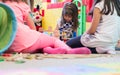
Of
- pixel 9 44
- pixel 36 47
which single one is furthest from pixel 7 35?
pixel 36 47

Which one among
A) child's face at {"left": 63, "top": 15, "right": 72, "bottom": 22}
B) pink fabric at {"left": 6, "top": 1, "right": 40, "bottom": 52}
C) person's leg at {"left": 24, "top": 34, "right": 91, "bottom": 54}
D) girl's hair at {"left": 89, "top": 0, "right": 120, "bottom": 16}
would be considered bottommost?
person's leg at {"left": 24, "top": 34, "right": 91, "bottom": 54}

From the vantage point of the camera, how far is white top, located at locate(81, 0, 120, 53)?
4.06ft

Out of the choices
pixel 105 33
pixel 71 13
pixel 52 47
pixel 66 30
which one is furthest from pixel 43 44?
pixel 71 13

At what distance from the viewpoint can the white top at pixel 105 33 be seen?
1.24m

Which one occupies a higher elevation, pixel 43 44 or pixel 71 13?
pixel 71 13

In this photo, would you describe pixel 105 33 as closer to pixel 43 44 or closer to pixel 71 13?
pixel 43 44

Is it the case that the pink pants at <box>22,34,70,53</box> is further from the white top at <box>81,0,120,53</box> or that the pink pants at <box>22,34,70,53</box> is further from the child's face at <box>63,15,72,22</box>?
the child's face at <box>63,15,72,22</box>

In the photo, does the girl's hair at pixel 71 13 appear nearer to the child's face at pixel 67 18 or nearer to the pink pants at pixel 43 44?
the child's face at pixel 67 18

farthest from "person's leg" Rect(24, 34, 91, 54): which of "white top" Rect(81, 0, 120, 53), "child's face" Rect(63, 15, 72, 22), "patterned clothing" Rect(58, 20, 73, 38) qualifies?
"child's face" Rect(63, 15, 72, 22)

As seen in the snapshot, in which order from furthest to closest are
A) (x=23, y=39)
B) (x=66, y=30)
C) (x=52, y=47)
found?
(x=66, y=30)
(x=52, y=47)
(x=23, y=39)

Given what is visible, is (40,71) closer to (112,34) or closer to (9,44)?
(9,44)

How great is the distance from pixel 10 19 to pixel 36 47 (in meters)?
0.17

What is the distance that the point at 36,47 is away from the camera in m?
1.03

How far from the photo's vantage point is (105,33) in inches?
48.6
